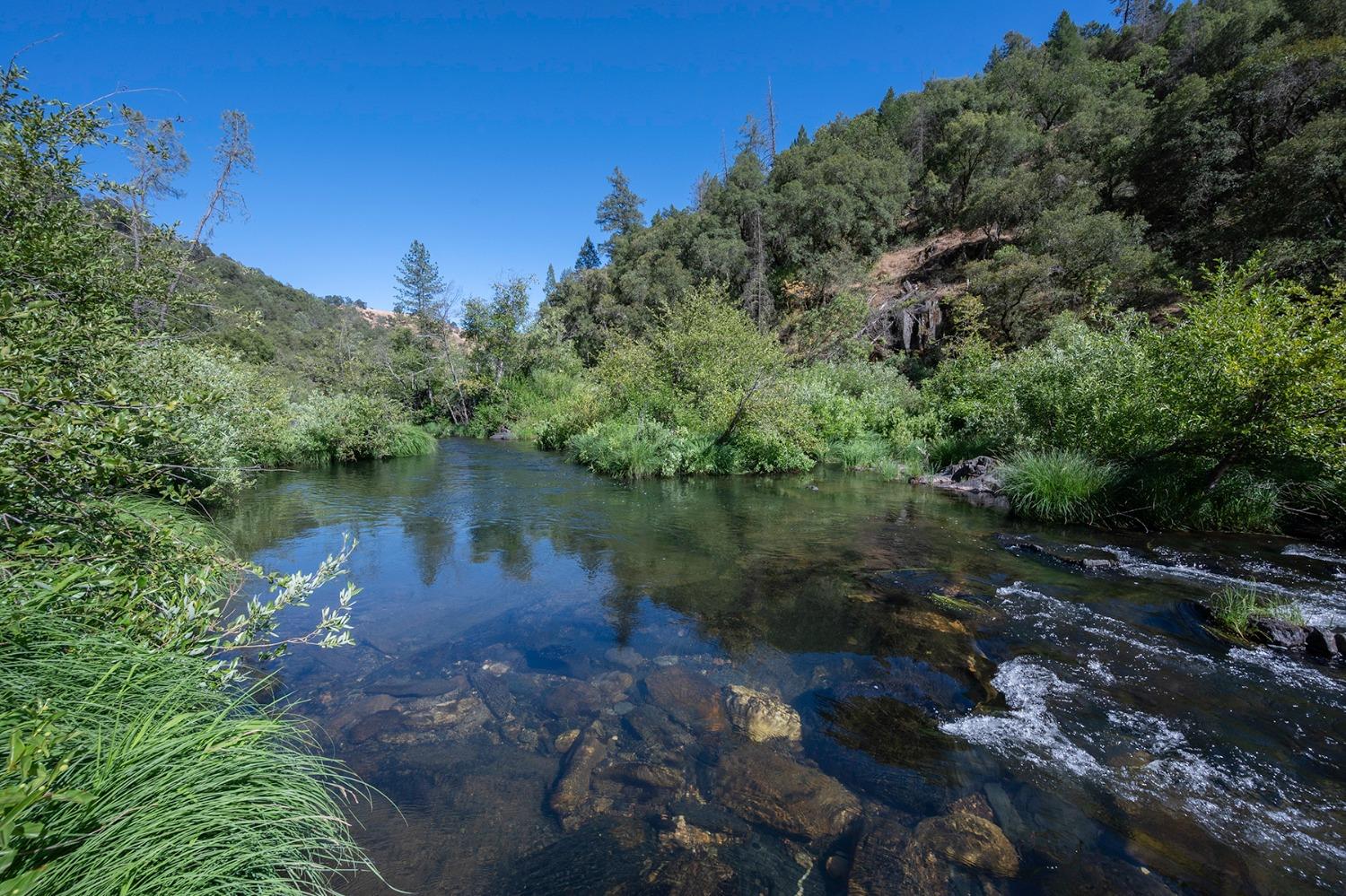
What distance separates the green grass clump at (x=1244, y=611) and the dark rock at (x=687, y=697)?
6.60 meters

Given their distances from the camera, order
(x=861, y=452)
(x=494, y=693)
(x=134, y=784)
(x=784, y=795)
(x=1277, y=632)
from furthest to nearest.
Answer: (x=861, y=452), (x=1277, y=632), (x=494, y=693), (x=784, y=795), (x=134, y=784)

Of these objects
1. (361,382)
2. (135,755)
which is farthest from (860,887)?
(361,382)

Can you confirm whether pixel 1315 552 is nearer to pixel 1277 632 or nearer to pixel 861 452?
pixel 1277 632

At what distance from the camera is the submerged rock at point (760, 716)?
5066mm

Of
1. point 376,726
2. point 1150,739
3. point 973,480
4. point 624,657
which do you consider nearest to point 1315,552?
point 973,480

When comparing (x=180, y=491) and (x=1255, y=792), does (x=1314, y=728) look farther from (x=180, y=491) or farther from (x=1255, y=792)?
(x=180, y=491)

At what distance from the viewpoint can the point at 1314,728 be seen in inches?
196

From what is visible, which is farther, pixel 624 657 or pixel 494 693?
pixel 624 657

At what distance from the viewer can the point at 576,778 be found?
4.50 meters

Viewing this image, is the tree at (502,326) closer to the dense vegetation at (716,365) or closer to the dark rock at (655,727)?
the dense vegetation at (716,365)

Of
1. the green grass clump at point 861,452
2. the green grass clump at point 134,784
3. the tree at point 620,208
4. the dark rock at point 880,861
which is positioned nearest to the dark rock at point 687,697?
the dark rock at point 880,861

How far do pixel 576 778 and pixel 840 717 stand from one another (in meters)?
2.61

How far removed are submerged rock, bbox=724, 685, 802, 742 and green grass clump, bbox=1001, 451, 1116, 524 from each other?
10.2 meters

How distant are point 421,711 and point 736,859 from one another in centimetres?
343
